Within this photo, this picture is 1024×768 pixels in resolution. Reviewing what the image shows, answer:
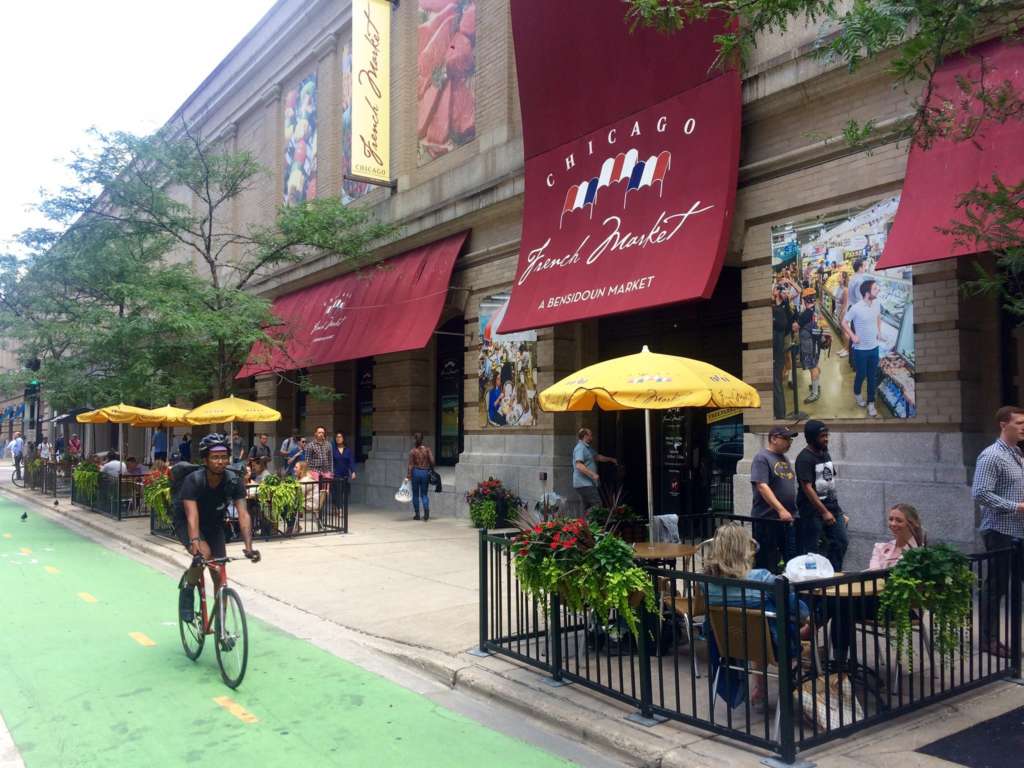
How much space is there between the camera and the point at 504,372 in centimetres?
1616

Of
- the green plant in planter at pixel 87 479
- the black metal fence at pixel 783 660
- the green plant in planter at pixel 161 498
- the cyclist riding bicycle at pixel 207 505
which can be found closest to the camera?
the black metal fence at pixel 783 660

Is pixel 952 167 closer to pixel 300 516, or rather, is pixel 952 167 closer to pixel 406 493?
pixel 300 516

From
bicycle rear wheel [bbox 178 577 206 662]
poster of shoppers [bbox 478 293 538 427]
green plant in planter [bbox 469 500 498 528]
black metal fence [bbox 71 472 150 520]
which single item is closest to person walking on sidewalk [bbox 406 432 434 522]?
poster of shoppers [bbox 478 293 538 427]

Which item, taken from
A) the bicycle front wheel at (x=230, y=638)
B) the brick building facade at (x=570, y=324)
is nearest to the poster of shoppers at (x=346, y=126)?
the brick building facade at (x=570, y=324)

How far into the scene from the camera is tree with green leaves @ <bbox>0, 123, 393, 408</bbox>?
55.9 feet

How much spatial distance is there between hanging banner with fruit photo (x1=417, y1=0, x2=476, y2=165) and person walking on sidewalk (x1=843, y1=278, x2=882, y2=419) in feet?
32.2

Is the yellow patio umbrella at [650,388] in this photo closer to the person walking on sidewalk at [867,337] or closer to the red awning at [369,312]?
the person walking on sidewalk at [867,337]

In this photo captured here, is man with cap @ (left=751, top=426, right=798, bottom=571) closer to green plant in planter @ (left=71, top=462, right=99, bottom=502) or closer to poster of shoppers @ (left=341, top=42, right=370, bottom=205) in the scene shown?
poster of shoppers @ (left=341, top=42, right=370, bottom=205)

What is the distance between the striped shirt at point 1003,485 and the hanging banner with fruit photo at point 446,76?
43.4ft

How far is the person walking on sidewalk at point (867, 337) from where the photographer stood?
9719mm

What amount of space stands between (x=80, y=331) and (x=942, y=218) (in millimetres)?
16584

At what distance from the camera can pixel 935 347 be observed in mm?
9188

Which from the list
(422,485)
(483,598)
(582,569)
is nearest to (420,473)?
(422,485)

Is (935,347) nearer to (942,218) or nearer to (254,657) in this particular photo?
(942,218)
